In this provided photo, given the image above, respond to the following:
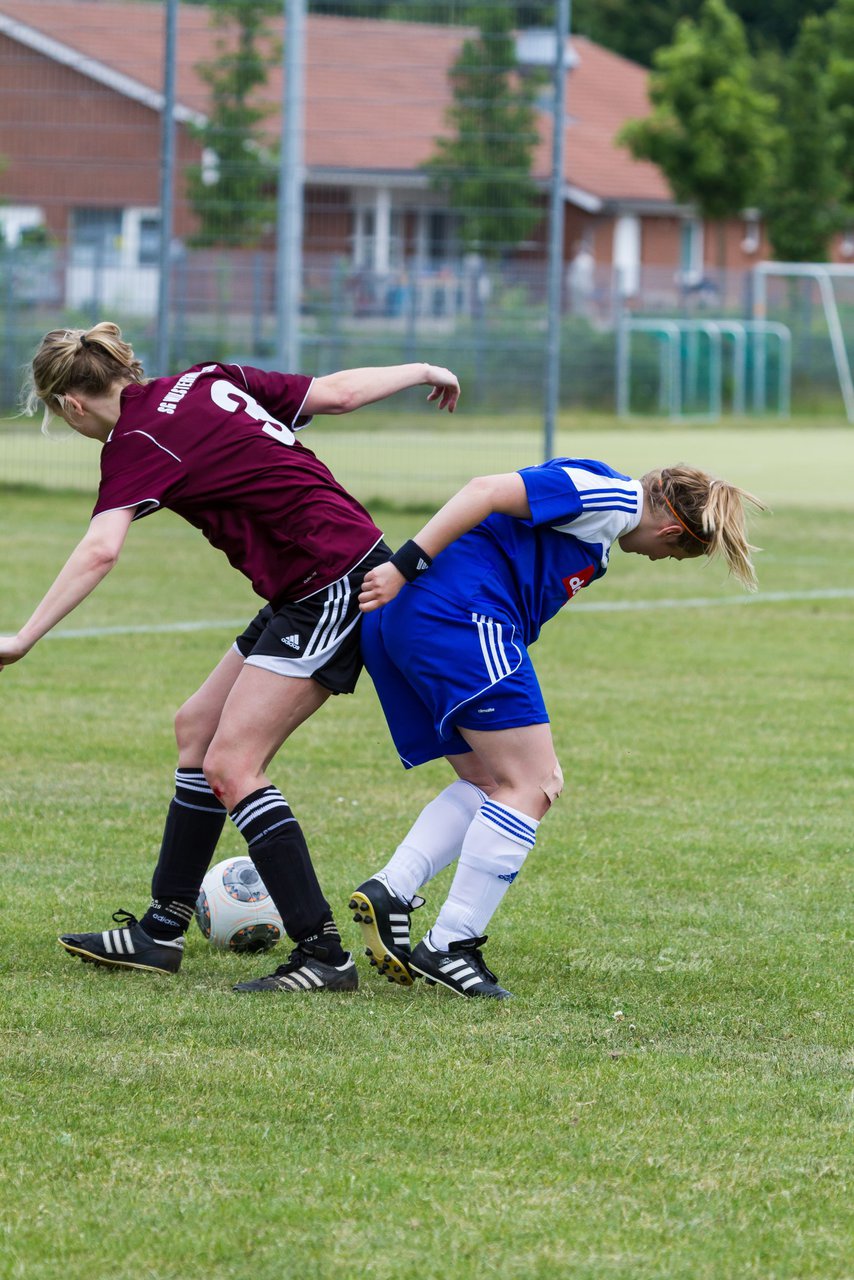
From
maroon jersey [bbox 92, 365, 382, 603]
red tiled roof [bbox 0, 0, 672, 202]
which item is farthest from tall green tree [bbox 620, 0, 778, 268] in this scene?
maroon jersey [bbox 92, 365, 382, 603]

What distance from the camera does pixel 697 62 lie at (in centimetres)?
4166

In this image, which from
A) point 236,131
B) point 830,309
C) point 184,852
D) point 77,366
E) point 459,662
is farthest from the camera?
point 830,309

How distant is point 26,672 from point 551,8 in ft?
32.0

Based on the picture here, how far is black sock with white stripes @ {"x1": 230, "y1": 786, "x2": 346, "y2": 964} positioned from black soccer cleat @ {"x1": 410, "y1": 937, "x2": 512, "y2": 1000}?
211 millimetres

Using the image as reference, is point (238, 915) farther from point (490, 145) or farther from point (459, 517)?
point (490, 145)

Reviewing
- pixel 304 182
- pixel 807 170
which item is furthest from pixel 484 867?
pixel 807 170

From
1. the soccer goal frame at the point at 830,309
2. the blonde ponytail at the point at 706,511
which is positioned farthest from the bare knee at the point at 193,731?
the soccer goal frame at the point at 830,309

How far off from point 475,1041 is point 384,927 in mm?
520

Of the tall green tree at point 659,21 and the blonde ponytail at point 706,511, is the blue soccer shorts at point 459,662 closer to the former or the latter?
the blonde ponytail at point 706,511

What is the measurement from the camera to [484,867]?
4914mm

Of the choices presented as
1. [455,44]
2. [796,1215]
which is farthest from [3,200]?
[796,1215]

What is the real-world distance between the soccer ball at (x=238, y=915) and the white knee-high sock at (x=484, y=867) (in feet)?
2.15

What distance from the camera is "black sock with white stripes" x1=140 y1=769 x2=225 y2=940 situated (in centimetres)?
514

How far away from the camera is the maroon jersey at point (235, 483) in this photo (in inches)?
190
